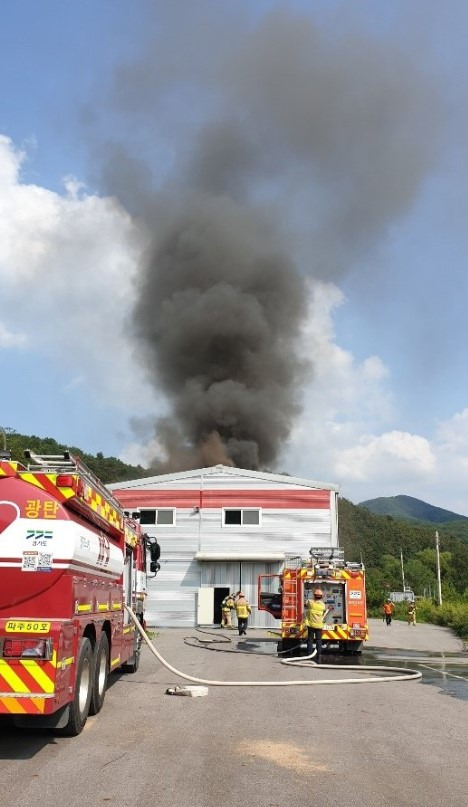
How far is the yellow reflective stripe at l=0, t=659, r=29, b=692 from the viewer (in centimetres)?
549

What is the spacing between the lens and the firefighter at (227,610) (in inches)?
939

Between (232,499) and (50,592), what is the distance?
2028 centimetres

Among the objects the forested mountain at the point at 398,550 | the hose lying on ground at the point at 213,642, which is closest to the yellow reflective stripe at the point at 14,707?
the hose lying on ground at the point at 213,642

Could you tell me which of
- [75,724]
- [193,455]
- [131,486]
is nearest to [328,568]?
[75,724]

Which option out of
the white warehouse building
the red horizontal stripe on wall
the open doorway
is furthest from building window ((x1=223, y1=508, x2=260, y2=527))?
the open doorway

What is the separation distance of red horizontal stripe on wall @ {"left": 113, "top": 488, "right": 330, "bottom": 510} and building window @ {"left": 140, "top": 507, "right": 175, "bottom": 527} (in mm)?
226

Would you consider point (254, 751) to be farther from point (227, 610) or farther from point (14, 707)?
point (227, 610)

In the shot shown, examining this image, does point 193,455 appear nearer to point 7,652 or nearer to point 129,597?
point 129,597

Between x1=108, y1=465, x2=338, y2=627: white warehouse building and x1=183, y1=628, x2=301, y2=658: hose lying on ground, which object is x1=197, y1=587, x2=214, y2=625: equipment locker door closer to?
x1=108, y1=465, x2=338, y2=627: white warehouse building

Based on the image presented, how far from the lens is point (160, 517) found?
86.3 feet

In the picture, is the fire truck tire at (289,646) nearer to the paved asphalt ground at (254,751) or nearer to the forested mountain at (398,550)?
the paved asphalt ground at (254,751)

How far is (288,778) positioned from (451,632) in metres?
23.7

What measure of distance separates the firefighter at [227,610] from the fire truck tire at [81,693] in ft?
56.4

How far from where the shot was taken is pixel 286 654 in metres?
15.2
